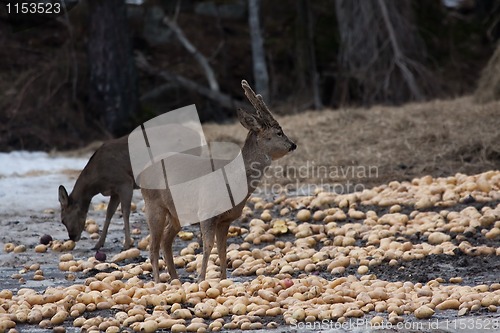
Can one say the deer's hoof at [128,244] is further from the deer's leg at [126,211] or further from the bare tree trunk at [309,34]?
the bare tree trunk at [309,34]

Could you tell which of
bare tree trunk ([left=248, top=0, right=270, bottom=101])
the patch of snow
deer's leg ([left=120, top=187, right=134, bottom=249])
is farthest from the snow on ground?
bare tree trunk ([left=248, top=0, right=270, bottom=101])

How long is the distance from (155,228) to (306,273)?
3.63 feet

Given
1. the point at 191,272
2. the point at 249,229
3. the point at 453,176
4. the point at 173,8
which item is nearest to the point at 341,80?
the point at 173,8

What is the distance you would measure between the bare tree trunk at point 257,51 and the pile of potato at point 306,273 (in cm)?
587

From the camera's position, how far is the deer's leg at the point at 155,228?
6.05 metres

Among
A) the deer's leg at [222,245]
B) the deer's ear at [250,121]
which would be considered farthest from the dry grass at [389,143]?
the deer's ear at [250,121]

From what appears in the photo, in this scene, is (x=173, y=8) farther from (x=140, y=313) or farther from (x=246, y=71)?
(x=140, y=313)

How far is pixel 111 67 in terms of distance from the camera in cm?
1336

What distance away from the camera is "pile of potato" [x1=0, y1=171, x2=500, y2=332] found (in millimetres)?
4953

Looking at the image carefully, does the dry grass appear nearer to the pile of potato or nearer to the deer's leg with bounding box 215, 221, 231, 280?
the pile of potato

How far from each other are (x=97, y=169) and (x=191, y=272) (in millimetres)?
1812

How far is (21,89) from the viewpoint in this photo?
44.5ft

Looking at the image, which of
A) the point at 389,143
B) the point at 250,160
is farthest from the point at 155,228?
the point at 389,143

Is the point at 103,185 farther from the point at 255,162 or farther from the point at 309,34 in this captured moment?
the point at 309,34
